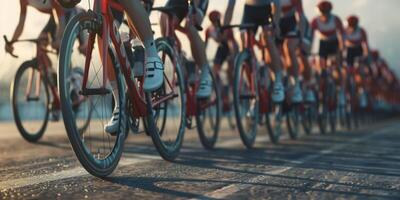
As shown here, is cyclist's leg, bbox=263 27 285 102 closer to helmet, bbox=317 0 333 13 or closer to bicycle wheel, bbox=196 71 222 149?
bicycle wheel, bbox=196 71 222 149

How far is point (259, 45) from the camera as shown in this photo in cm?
813

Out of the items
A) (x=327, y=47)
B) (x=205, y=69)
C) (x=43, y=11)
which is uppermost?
(x=327, y=47)

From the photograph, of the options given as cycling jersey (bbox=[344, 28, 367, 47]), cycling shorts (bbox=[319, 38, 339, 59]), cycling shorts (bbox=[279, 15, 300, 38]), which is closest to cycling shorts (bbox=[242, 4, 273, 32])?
cycling shorts (bbox=[279, 15, 300, 38])

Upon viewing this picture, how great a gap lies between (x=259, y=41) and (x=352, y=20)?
7.68 m

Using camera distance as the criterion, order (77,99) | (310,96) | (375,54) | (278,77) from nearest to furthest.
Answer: (77,99)
(278,77)
(310,96)
(375,54)

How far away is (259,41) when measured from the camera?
814cm

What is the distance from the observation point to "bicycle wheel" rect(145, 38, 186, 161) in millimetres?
5324

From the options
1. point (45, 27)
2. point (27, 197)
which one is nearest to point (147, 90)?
point (27, 197)

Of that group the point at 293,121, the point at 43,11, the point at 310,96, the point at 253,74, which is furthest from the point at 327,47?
the point at 43,11

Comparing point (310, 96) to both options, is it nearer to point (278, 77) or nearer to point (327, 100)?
point (327, 100)

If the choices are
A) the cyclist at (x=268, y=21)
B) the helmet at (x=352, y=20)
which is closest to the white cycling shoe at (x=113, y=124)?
the cyclist at (x=268, y=21)

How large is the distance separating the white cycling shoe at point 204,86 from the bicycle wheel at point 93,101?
1.81m

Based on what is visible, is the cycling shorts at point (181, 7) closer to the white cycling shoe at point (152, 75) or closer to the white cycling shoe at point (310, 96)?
the white cycling shoe at point (152, 75)

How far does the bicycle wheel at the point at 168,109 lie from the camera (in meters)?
5.32
